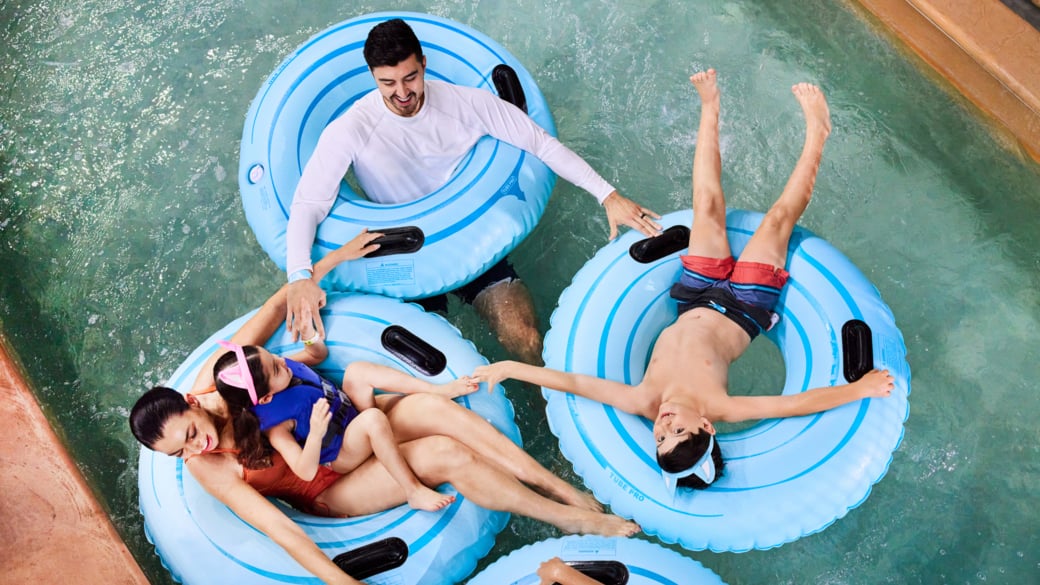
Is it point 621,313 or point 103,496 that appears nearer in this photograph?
point 621,313

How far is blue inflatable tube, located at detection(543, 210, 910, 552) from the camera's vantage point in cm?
263

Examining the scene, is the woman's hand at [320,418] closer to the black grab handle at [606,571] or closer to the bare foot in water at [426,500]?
the bare foot in water at [426,500]

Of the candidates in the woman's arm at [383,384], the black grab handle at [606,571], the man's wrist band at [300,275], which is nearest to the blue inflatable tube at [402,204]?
the man's wrist band at [300,275]

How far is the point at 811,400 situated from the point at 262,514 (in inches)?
65.3

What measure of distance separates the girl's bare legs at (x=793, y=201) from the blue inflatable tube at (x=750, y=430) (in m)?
0.07

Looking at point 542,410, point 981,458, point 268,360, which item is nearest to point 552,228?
point 542,410

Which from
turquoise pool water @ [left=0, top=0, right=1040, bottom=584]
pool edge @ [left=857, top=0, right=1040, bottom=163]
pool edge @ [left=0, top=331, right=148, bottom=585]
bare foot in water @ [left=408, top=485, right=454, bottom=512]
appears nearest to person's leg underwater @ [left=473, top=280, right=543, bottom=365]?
turquoise pool water @ [left=0, top=0, right=1040, bottom=584]

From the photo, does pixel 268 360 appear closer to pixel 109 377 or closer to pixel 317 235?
pixel 317 235

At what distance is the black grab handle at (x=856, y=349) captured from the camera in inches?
107

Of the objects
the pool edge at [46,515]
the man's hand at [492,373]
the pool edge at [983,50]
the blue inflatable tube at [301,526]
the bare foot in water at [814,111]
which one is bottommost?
the pool edge at [46,515]

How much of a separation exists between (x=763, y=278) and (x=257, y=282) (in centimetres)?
219

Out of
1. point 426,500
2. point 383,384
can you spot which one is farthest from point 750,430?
point 383,384

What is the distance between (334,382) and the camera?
3.02 metres

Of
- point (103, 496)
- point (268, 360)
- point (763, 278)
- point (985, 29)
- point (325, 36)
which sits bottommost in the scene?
point (103, 496)
